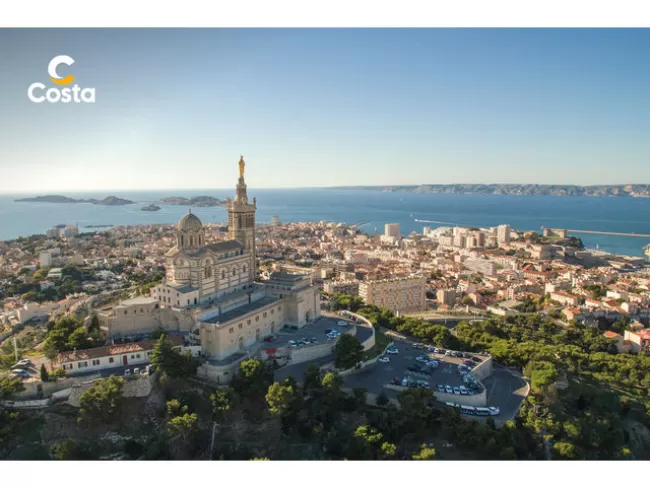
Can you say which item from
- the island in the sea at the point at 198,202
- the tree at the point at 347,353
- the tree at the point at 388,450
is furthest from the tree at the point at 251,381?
the island in the sea at the point at 198,202

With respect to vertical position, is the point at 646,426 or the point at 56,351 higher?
the point at 56,351

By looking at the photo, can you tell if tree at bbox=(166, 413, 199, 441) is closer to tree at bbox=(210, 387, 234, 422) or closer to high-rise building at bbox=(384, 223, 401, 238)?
tree at bbox=(210, 387, 234, 422)

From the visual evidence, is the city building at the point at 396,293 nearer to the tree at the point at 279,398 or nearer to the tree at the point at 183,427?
the tree at the point at 279,398

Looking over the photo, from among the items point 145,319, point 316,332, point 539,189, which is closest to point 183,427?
point 145,319

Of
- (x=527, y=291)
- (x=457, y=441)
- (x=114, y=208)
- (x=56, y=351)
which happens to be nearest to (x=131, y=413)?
(x=56, y=351)

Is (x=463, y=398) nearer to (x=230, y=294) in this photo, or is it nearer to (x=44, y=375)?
(x=230, y=294)

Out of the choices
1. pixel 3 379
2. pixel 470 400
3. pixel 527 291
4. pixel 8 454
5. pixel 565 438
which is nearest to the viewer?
pixel 8 454

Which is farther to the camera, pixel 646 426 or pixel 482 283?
pixel 482 283

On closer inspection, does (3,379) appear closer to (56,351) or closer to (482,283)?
(56,351)
